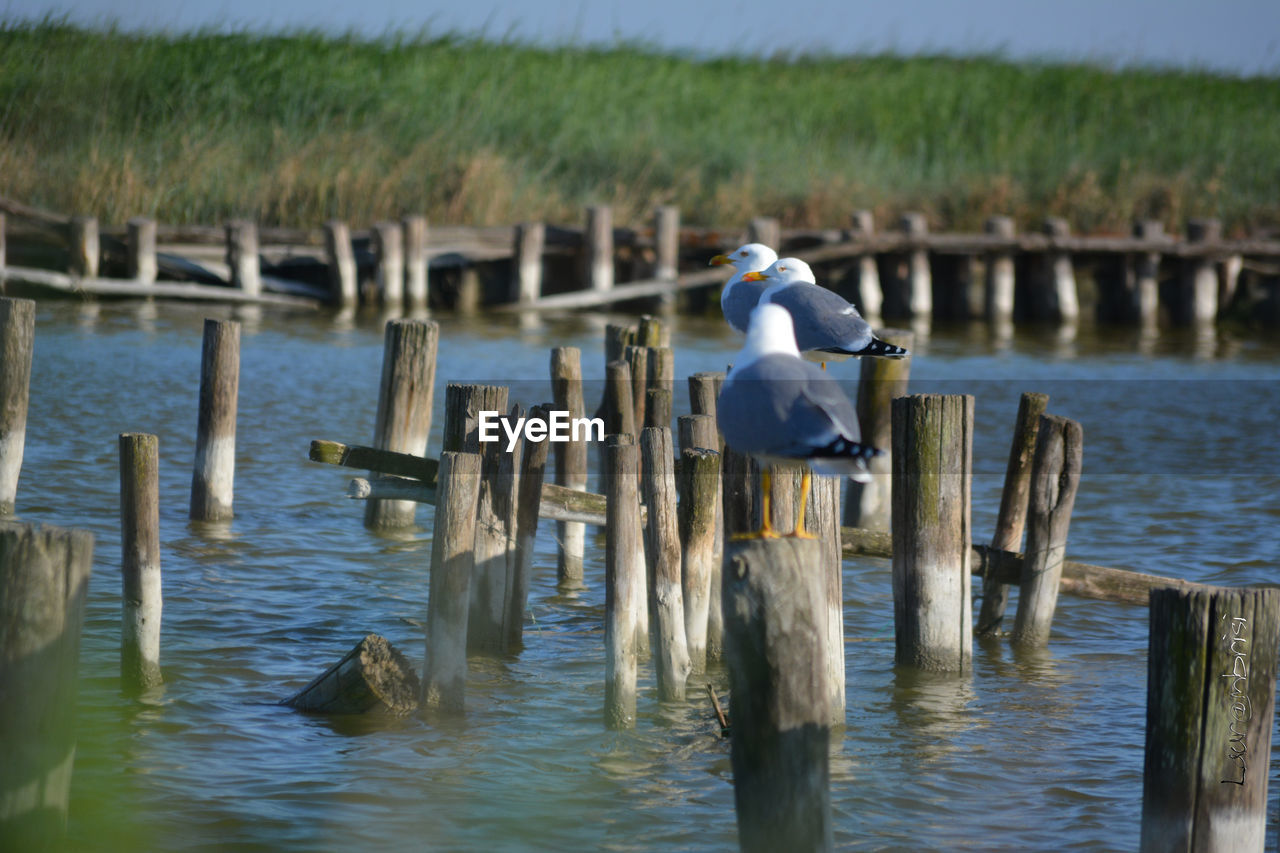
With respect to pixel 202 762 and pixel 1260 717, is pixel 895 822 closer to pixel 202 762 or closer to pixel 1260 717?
pixel 1260 717

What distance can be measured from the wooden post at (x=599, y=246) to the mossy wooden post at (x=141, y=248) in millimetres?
5583

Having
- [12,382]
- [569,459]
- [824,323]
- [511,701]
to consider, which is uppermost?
[824,323]

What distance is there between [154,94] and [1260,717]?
20415 millimetres

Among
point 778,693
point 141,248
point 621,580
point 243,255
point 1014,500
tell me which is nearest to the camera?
point 778,693

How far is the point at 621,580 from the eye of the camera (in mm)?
5816

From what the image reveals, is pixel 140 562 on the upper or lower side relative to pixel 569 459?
lower

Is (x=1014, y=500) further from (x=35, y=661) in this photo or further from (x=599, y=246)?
(x=599, y=246)

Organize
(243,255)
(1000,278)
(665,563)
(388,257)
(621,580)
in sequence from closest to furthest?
(621,580) → (665,563) → (243,255) → (388,257) → (1000,278)

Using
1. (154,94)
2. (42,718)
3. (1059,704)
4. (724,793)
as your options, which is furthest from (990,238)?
(42,718)

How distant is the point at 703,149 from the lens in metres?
23.7

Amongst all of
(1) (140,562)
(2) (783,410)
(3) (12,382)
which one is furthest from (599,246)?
(2) (783,410)

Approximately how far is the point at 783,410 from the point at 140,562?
9.98 feet

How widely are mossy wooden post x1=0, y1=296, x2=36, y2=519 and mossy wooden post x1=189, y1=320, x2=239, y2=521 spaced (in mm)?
1017

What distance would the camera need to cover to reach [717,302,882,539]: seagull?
4.30 metres
